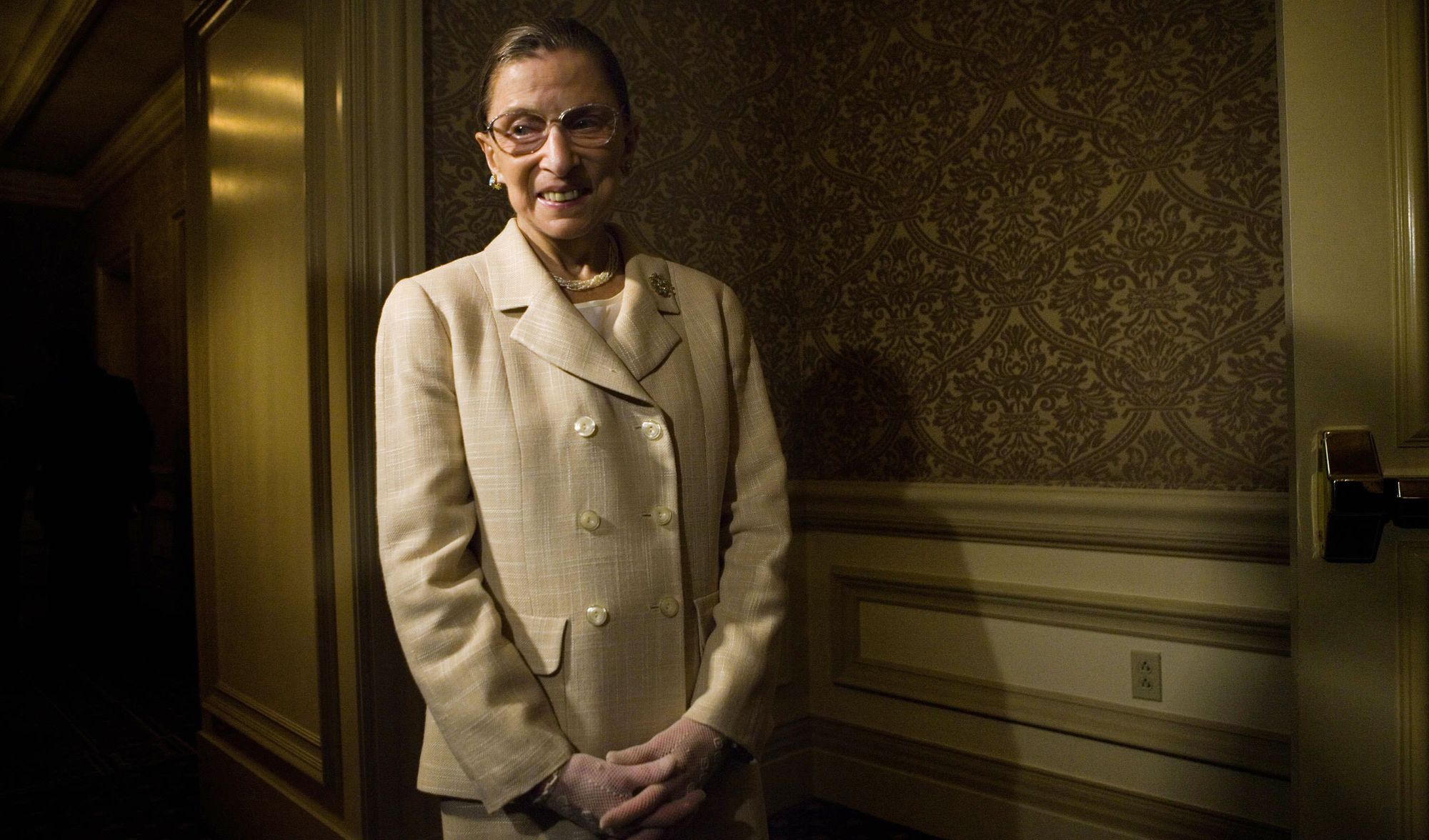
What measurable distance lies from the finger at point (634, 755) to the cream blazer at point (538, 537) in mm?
32

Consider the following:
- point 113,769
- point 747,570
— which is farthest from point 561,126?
point 113,769

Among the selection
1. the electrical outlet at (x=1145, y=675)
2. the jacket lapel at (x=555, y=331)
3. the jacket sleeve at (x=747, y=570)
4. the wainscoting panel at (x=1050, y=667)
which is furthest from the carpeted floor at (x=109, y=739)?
the jacket lapel at (x=555, y=331)

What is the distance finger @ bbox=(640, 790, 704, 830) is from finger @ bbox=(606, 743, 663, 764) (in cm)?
5

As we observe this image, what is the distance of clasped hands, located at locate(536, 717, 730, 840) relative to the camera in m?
0.87

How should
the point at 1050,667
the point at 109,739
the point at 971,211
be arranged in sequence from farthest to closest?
the point at 109,739, the point at 971,211, the point at 1050,667

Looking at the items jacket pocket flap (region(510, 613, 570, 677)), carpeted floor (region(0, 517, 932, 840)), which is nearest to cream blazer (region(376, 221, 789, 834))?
jacket pocket flap (region(510, 613, 570, 677))

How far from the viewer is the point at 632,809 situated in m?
0.87

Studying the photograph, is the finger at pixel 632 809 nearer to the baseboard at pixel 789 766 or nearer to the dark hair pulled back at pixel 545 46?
the dark hair pulled back at pixel 545 46

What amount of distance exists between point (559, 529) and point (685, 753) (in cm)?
26

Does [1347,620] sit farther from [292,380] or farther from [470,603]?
[292,380]

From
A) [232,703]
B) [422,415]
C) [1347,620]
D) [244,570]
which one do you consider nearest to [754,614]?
[422,415]

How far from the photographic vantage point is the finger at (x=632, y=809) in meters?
0.86

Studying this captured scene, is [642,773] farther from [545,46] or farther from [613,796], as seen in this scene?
[545,46]

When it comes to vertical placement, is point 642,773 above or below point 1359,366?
below
